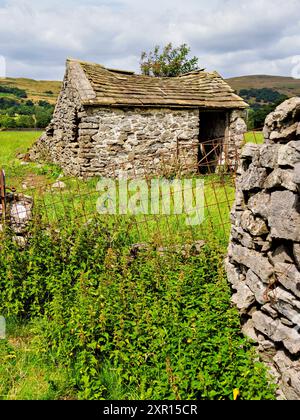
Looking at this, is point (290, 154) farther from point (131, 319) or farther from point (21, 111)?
point (21, 111)

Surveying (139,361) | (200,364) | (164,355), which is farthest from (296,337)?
(139,361)

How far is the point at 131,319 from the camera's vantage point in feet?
13.6

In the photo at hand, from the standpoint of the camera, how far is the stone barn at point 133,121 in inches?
513

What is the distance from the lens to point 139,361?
3.71 m

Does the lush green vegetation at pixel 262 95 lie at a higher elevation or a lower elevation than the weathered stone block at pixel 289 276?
higher

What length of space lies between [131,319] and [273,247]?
1.64 metres

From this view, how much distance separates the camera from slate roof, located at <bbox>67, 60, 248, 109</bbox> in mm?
13114

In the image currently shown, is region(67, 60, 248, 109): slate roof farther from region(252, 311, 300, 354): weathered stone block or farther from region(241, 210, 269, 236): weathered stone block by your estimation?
region(252, 311, 300, 354): weathered stone block

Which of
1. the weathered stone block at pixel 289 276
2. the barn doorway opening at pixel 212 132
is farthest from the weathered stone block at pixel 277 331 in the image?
the barn doorway opening at pixel 212 132

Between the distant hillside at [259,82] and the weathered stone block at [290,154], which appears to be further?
the distant hillside at [259,82]

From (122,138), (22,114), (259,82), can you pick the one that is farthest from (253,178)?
(259,82)

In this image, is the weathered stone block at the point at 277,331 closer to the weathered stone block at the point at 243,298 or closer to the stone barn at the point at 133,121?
the weathered stone block at the point at 243,298

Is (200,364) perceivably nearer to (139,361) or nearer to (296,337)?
(139,361)

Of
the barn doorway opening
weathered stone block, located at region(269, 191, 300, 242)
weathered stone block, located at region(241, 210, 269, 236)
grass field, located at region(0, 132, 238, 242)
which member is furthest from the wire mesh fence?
the barn doorway opening
